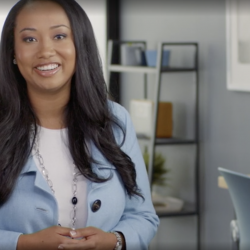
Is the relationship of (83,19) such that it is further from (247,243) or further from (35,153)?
(247,243)

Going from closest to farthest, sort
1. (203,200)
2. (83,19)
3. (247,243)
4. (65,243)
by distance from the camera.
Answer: (65,243)
(83,19)
(247,243)
(203,200)

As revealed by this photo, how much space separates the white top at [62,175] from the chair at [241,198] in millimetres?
698

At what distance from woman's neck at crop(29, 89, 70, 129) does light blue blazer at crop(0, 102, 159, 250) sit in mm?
103

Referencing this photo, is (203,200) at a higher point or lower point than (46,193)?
lower

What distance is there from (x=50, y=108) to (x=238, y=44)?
1.71 metres

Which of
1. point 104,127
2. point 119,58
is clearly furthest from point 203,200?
point 104,127

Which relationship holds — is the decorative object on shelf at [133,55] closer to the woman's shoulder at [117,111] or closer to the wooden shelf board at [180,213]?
the wooden shelf board at [180,213]

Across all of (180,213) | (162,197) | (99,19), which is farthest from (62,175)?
(99,19)

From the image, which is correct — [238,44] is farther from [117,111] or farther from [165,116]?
[117,111]

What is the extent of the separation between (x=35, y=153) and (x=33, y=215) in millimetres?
145

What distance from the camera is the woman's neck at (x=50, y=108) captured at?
1.46m

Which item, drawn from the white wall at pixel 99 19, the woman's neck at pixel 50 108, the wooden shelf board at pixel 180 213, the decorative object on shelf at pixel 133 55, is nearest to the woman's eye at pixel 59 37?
the woman's neck at pixel 50 108

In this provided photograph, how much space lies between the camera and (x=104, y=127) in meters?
1.49

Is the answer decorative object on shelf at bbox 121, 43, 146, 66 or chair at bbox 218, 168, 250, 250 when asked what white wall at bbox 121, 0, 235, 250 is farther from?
chair at bbox 218, 168, 250, 250
